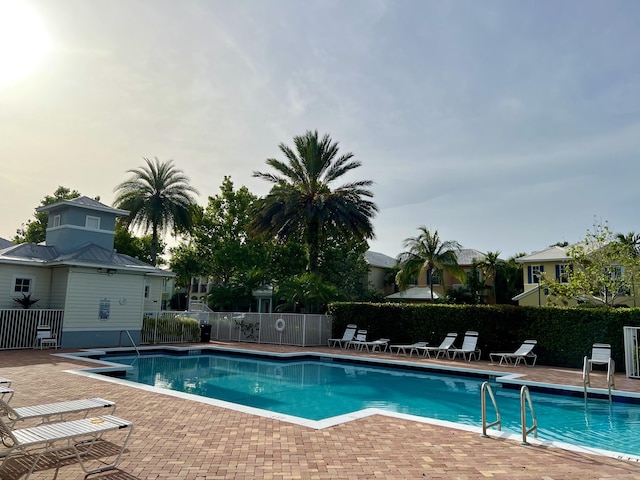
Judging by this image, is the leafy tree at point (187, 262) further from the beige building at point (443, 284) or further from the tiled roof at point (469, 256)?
the tiled roof at point (469, 256)

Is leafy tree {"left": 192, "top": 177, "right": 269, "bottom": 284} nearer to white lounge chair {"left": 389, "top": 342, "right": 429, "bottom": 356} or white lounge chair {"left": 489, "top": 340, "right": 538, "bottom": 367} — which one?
white lounge chair {"left": 389, "top": 342, "right": 429, "bottom": 356}

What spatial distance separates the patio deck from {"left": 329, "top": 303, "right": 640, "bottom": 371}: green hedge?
35.8 feet

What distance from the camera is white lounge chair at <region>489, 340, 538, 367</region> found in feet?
50.7

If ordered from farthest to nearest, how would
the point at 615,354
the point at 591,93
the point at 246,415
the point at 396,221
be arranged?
1. the point at 396,221
2. the point at 615,354
3. the point at 591,93
4. the point at 246,415

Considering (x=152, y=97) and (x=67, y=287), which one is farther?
(x=67, y=287)

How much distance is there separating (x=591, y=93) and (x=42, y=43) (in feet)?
47.3

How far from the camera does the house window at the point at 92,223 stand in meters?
20.6

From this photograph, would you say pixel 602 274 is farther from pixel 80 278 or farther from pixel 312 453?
pixel 80 278

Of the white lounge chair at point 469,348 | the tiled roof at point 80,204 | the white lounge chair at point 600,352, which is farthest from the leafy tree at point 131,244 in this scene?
the white lounge chair at point 600,352

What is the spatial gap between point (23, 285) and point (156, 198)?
1456cm

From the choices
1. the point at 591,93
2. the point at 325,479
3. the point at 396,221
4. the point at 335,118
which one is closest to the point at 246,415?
the point at 325,479

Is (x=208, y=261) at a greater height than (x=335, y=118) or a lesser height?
lesser

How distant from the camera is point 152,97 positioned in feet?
43.0

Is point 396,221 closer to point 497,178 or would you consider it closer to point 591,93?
point 497,178
